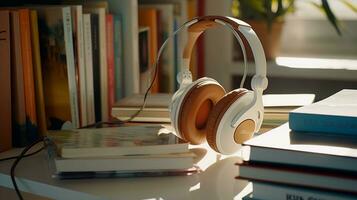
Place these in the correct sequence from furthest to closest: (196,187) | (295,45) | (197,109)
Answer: (295,45), (197,109), (196,187)

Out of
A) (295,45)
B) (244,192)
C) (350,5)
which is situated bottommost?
(244,192)

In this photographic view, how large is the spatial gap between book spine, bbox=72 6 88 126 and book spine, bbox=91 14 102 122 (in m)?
0.04

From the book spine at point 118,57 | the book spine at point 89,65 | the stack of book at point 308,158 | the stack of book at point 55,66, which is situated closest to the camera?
the stack of book at point 308,158

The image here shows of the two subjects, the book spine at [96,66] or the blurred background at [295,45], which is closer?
the book spine at [96,66]

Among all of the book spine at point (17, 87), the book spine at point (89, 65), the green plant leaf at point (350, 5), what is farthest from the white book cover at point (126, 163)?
the green plant leaf at point (350, 5)

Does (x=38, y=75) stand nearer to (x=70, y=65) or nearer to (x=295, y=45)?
(x=70, y=65)

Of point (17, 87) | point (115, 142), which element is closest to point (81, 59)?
point (17, 87)

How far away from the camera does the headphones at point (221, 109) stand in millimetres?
884

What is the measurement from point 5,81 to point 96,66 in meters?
0.22

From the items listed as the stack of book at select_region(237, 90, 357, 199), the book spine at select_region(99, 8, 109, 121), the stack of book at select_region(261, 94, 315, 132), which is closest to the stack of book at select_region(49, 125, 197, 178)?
the stack of book at select_region(237, 90, 357, 199)

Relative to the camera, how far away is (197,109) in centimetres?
93

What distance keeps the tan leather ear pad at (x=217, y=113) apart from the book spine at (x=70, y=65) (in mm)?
319

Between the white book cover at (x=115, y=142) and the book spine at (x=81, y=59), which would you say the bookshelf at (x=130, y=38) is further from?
the white book cover at (x=115, y=142)

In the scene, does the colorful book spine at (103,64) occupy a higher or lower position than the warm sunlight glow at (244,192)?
higher
